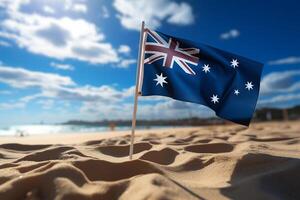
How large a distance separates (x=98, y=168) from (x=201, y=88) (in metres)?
1.81

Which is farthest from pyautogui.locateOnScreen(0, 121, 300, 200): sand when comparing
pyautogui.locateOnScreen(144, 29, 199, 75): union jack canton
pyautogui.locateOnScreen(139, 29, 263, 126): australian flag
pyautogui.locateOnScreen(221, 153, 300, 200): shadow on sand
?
pyautogui.locateOnScreen(144, 29, 199, 75): union jack canton

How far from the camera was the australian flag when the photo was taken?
377cm

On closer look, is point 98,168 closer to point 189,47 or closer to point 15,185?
point 15,185

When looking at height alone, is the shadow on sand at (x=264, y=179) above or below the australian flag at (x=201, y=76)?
below

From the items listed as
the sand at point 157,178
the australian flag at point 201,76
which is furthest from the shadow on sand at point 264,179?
the australian flag at point 201,76

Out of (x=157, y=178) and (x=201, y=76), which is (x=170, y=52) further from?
(x=157, y=178)

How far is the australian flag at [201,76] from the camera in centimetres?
377

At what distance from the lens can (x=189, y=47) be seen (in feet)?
13.2

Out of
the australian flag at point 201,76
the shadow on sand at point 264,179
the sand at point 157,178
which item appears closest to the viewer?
the sand at point 157,178

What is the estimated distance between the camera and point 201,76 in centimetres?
401

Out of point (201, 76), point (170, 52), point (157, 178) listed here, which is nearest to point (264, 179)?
point (157, 178)

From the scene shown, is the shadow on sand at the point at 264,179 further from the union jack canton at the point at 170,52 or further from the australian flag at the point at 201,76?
the union jack canton at the point at 170,52

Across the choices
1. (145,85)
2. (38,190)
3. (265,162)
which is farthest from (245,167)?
(38,190)

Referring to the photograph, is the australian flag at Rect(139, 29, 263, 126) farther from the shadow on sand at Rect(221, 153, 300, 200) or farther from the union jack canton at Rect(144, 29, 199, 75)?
the shadow on sand at Rect(221, 153, 300, 200)
